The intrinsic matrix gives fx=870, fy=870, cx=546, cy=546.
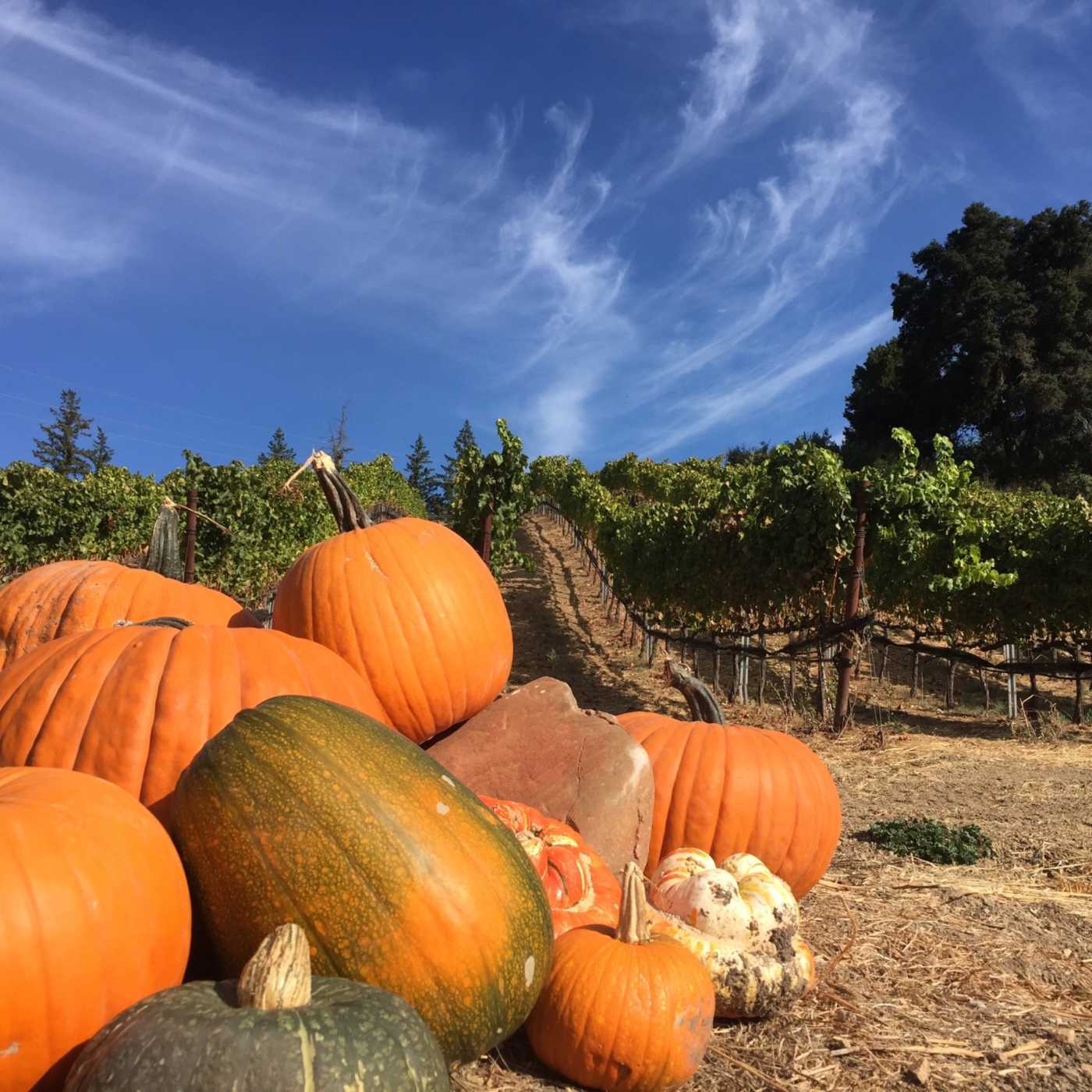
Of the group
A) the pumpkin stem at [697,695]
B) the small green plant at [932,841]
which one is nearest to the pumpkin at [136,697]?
the pumpkin stem at [697,695]

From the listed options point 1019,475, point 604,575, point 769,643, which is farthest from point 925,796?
point 1019,475

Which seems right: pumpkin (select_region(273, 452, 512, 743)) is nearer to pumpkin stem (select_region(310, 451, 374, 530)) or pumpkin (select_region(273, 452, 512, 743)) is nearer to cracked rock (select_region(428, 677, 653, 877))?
pumpkin stem (select_region(310, 451, 374, 530))

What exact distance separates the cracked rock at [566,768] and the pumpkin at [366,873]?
0.89 meters

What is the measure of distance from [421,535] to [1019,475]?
46508mm

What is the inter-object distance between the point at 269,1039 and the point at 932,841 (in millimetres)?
4533

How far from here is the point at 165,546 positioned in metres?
4.52

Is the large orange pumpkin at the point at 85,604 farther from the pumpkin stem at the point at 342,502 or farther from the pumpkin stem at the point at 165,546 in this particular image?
the pumpkin stem at the point at 342,502

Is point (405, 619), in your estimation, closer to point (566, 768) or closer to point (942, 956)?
point (566, 768)

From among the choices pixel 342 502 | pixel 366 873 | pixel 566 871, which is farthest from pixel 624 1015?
pixel 342 502

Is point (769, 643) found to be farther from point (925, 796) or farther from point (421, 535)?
point (421, 535)

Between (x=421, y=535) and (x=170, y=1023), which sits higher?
(x=421, y=535)

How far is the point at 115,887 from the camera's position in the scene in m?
1.92

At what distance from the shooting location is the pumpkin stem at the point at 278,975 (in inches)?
65.9

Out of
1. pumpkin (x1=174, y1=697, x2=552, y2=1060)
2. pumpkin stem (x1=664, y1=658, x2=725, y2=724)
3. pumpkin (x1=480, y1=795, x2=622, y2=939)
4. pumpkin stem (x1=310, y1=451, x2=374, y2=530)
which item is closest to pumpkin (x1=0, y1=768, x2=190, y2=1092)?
pumpkin (x1=174, y1=697, x2=552, y2=1060)
